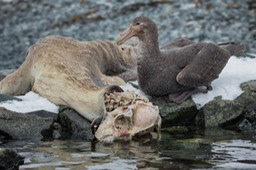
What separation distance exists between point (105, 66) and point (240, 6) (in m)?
13.1

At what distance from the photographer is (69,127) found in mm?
10688

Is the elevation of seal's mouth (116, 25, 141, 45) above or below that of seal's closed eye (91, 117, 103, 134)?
above

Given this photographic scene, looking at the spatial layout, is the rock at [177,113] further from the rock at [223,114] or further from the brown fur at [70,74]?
the brown fur at [70,74]

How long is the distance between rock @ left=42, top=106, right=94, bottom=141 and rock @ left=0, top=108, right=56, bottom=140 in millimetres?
93

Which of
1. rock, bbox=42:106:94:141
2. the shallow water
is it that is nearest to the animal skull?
the shallow water

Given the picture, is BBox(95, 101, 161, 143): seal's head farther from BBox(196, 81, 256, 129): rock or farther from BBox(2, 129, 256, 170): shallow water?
BBox(196, 81, 256, 129): rock

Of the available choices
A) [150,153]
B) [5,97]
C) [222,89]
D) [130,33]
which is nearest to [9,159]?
[150,153]

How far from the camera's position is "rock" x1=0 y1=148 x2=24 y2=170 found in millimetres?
8398

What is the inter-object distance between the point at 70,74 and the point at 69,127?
834 millimetres

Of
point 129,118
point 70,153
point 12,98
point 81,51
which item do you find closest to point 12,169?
point 70,153

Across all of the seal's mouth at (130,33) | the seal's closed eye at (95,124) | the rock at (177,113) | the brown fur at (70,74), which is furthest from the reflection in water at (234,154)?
the seal's mouth at (130,33)

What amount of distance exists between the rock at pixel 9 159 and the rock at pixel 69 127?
5.72 ft

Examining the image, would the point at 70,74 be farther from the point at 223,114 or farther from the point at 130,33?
the point at 223,114

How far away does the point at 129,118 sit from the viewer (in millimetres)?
10016
